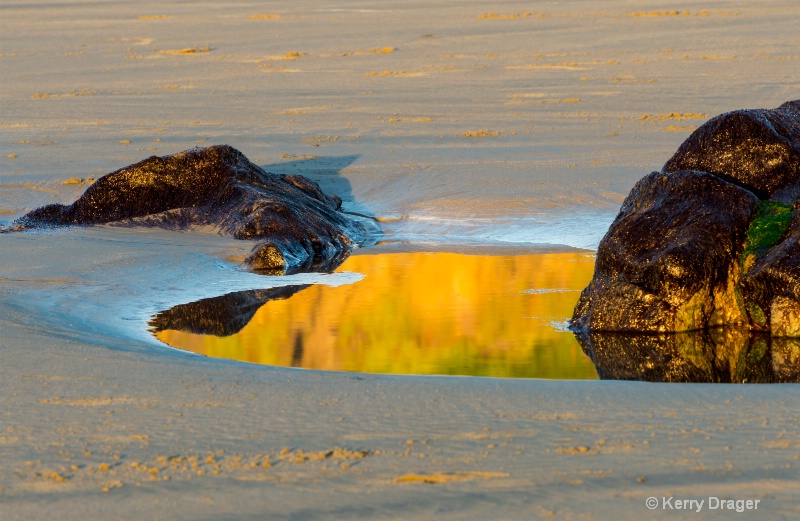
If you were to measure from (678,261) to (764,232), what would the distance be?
0.43 metres

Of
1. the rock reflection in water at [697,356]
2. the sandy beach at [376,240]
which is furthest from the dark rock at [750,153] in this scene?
the sandy beach at [376,240]

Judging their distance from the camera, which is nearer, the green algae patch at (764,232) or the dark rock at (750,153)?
the green algae patch at (764,232)

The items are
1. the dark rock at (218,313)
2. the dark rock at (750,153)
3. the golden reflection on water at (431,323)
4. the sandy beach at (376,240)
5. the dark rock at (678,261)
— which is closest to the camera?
the sandy beach at (376,240)

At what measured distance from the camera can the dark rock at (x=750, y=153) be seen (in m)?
6.43

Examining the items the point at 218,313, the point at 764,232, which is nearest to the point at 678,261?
the point at 764,232

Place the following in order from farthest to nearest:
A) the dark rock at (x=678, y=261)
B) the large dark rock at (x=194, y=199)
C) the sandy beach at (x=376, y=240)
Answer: the large dark rock at (x=194, y=199), the dark rock at (x=678, y=261), the sandy beach at (x=376, y=240)

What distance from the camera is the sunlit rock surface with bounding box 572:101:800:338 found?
18.7 ft

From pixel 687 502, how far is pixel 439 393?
1.25m

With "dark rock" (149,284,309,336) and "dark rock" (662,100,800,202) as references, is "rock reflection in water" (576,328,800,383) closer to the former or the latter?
"dark rock" (662,100,800,202)

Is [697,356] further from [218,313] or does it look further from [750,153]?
[218,313]

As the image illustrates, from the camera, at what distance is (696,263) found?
230 inches

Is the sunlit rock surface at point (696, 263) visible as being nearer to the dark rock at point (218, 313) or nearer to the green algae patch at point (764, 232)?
the green algae patch at point (764, 232)

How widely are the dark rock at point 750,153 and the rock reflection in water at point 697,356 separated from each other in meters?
0.97

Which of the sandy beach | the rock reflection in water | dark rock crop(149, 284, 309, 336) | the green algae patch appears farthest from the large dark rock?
the green algae patch
